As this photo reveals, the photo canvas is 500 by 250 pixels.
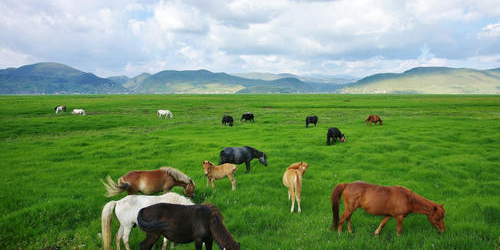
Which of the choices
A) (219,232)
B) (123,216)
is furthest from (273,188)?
(123,216)

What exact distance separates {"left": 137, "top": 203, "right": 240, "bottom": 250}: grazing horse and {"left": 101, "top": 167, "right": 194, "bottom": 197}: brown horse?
2.86 m

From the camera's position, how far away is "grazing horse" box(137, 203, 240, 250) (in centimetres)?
502

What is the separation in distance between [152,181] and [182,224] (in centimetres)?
340

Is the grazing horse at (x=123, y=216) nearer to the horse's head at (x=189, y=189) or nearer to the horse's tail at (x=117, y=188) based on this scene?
the horse's tail at (x=117, y=188)

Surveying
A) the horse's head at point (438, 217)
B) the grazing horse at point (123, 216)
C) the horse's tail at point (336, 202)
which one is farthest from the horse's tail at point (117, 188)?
the horse's head at point (438, 217)

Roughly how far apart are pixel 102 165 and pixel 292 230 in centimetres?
1155

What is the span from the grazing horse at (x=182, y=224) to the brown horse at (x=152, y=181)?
2.86 m

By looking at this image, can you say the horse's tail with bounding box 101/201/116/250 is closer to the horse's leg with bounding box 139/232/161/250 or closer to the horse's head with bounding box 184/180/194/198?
the horse's leg with bounding box 139/232/161/250

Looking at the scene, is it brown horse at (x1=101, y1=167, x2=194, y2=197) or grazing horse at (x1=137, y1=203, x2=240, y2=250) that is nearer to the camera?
grazing horse at (x1=137, y1=203, x2=240, y2=250)

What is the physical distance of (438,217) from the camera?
6094 millimetres

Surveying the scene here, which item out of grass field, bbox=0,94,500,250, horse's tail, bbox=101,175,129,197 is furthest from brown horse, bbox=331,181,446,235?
horse's tail, bbox=101,175,129,197

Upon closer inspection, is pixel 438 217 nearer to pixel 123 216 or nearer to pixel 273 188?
pixel 273 188

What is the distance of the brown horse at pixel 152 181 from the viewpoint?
7777 millimetres

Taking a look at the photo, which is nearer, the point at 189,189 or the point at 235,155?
the point at 189,189
